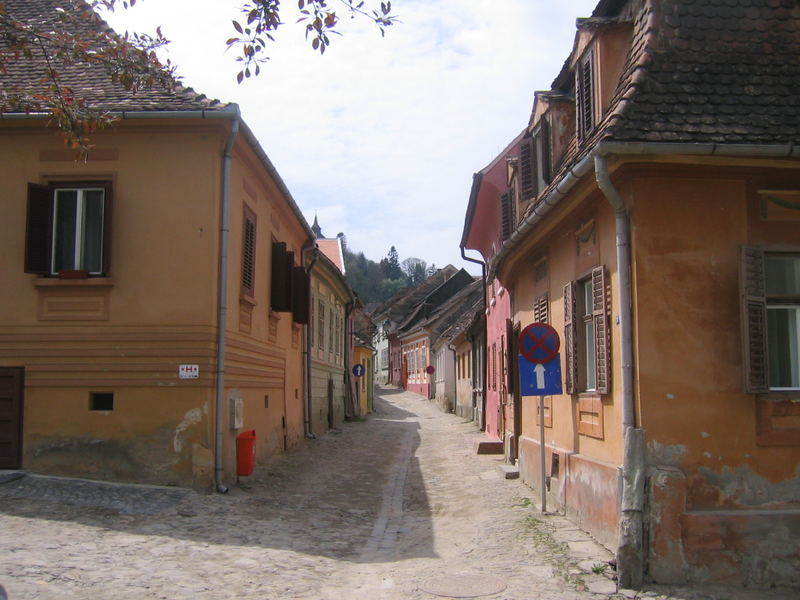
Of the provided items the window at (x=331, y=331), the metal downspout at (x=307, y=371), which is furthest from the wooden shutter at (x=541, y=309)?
the window at (x=331, y=331)

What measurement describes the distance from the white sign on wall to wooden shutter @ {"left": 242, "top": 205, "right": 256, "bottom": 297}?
2.12 meters

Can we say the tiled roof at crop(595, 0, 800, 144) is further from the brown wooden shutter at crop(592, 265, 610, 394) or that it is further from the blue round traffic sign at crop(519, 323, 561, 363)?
the blue round traffic sign at crop(519, 323, 561, 363)

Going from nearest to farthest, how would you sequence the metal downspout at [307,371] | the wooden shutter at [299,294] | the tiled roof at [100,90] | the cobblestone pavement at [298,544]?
the cobblestone pavement at [298,544] < the tiled roof at [100,90] < the wooden shutter at [299,294] < the metal downspout at [307,371]

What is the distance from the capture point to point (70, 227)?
11.5 m

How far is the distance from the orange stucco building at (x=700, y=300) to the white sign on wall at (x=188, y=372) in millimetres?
5648

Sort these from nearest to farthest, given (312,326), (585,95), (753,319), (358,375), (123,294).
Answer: (753,319), (585,95), (123,294), (312,326), (358,375)

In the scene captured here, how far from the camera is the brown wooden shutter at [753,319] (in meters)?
7.09

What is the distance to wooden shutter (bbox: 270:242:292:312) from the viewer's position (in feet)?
51.1

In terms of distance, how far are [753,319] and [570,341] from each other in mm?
2652

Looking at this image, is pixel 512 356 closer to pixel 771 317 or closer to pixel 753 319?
pixel 771 317

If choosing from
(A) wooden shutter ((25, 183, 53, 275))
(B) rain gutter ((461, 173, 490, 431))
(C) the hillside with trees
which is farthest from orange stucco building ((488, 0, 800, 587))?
(C) the hillside with trees

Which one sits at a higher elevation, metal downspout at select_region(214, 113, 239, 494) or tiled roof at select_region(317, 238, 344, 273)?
tiled roof at select_region(317, 238, 344, 273)

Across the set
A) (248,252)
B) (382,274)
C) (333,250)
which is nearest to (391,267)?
(382,274)

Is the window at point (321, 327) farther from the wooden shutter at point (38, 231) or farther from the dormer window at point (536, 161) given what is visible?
the wooden shutter at point (38, 231)
